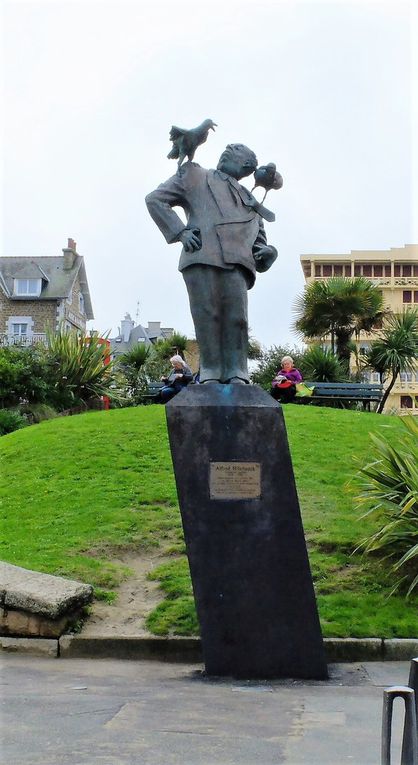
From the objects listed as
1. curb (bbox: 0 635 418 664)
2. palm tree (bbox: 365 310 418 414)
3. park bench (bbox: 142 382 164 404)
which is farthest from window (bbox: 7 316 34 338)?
curb (bbox: 0 635 418 664)

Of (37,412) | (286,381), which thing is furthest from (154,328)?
(286,381)

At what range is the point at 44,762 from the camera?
3.99 meters

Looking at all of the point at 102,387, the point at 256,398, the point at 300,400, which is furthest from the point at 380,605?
the point at 102,387

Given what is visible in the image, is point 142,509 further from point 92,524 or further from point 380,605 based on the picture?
point 380,605

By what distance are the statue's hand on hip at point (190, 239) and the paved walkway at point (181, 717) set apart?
3.07 metres

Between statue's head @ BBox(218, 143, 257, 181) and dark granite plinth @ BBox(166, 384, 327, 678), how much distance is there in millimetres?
1883

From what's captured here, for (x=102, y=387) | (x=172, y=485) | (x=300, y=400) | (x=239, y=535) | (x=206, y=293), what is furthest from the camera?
(x=102, y=387)

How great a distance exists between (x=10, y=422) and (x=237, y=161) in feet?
44.6

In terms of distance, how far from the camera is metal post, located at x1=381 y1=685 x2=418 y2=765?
9.77ft

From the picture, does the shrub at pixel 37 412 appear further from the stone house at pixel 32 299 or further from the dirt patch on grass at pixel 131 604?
the stone house at pixel 32 299

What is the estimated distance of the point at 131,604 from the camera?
27.3 feet

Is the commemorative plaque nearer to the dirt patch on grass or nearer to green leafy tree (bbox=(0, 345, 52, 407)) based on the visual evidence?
the dirt patch on grass

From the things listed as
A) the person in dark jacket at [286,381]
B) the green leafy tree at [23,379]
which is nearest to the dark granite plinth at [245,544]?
the person in dark jacket at [286,381]

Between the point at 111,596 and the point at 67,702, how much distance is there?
10.2ft
